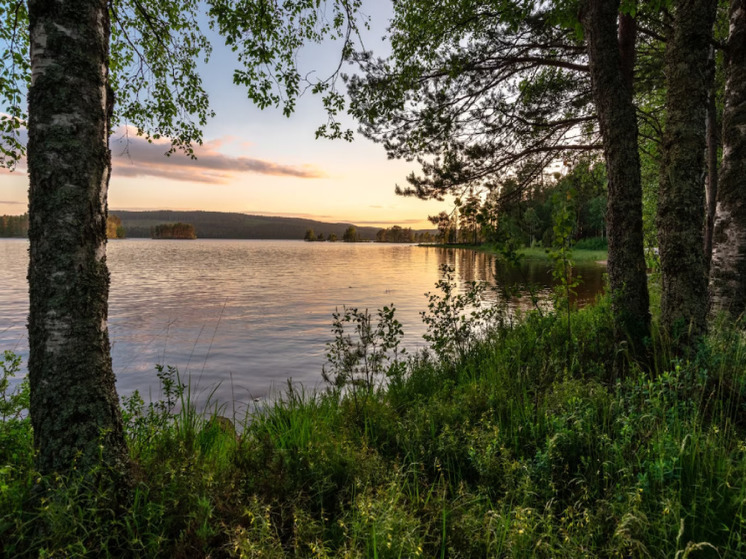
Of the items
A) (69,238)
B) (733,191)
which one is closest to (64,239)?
(69,238)

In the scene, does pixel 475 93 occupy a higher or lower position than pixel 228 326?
higher

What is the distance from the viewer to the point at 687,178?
506cm

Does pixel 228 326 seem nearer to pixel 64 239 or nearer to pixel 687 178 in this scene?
pixel 64 239

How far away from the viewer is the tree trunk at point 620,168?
18.7ft

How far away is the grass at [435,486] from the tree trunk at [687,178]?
55 cm

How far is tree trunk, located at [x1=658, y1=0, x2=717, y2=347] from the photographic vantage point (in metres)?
4.96

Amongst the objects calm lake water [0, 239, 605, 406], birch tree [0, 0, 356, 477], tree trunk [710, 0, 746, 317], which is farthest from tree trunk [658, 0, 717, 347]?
birch tree [0, 0, 356, 477]

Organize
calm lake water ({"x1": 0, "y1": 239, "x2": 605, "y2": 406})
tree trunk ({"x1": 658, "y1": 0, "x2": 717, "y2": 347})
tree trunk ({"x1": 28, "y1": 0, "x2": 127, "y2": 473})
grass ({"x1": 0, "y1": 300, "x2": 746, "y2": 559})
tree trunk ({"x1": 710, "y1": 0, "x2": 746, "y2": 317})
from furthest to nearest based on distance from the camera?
calm lake water ({"x1": 0, "y1": 239, "x2": 605, "y2": 406}) → tree trunk ({"x1": 710, "y1": 0, "x2": 746, "y2": 317}) → tree trunk ({"x1": 658, "y1": 0, "x2": 717, "y2": 347}) → tree trunk ({"x1": 28, "y1": 0, "x2": 127, "y2": 473}) → grass ({"x1": 0, "y1": 300, "x2": 746, "y2": 559})

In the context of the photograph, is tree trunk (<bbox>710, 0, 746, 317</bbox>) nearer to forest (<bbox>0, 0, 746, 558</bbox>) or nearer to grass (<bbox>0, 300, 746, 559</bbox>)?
forest (<bbox>0, 0, 746, 558</bbox>)

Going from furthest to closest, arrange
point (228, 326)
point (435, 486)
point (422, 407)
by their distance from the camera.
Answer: point (228, 326) < point (422, 407) < point (435, 486)

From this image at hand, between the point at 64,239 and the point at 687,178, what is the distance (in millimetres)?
6816

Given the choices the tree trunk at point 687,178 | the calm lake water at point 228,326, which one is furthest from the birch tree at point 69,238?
the tree trunk at point 687,178

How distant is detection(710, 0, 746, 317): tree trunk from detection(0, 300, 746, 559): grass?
167cm

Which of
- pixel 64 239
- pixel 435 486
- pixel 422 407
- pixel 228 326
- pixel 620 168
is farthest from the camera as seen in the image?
pixel 228 326
